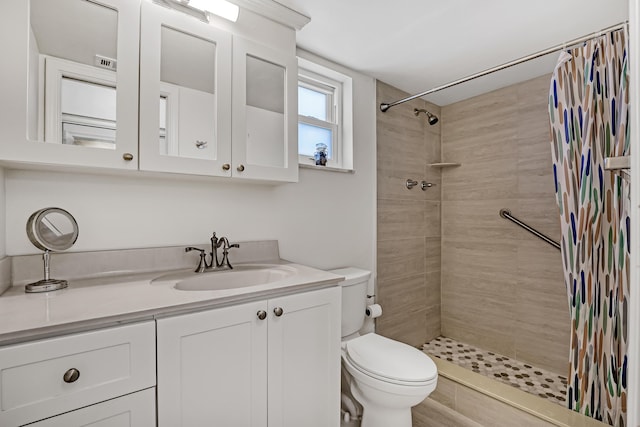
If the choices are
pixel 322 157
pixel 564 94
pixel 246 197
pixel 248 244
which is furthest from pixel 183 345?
pixel 564 94

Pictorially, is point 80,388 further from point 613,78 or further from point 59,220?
point 613,78

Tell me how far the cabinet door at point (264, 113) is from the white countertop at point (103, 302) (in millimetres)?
575

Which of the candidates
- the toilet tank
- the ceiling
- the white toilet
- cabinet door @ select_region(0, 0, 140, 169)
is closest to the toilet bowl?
the white toilet

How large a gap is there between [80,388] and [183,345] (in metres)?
0.25

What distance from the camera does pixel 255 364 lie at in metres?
1.05

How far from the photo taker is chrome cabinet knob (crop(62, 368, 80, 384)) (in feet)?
2.47

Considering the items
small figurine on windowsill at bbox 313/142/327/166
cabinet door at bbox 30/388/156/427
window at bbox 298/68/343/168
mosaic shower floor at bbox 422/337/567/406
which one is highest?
window at bbox 298/68/343/168

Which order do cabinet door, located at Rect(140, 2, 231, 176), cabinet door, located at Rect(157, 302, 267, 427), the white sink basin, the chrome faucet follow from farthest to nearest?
the chrome faucet, the white sink basin, cabinet door, located at Rect(140, 2, 231, 176), cabinet door, located at Rect(157, 302, 267, 427)

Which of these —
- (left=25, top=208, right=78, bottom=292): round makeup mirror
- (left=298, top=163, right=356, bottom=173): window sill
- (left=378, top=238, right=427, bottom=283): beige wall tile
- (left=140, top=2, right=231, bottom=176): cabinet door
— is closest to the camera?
(left=25, top=208, right=78, bottom=292): round makeup mirror

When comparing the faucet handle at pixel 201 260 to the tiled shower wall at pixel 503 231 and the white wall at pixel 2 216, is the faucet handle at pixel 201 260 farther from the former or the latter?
the tiled shower wall at pixel 503 231

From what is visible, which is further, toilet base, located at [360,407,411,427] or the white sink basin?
toilet base, located at [360,407,411,427]

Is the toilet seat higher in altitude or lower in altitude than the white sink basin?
lower

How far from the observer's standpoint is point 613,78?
1426 mm

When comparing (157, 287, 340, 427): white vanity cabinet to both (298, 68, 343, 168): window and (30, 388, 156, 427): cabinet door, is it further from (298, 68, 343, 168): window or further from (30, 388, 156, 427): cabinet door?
(298, 68, 343, 168): window
